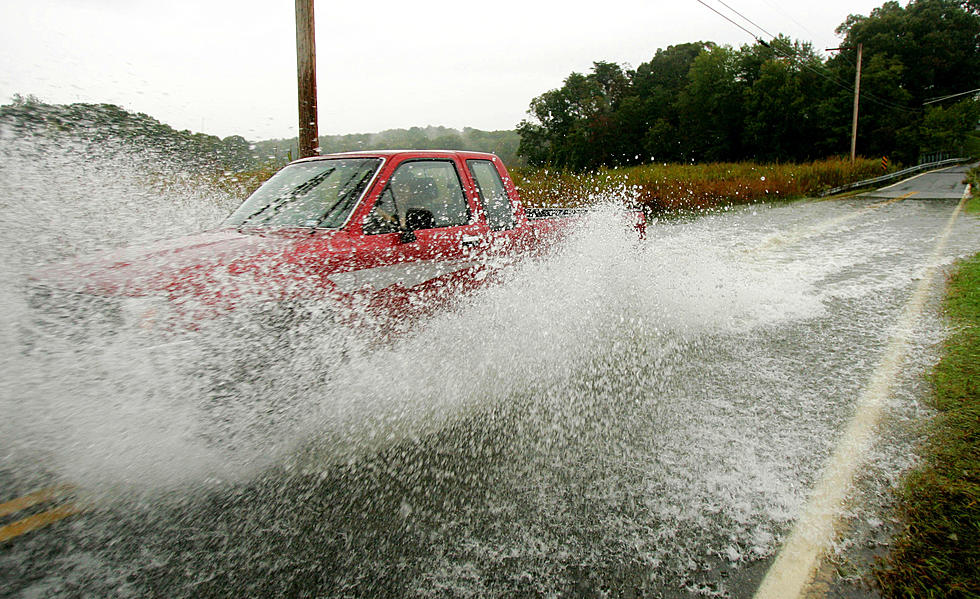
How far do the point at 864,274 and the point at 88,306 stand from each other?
8.75 metres

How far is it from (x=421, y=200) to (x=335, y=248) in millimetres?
991

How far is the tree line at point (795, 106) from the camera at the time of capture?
59.5m

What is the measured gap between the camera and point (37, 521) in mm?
2234

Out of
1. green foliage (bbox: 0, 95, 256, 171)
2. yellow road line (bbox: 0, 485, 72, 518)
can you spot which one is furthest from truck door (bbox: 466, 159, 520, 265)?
yellow road line (bbox: 0, 485, 72, 518)

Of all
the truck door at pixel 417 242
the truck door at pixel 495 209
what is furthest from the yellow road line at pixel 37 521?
the truck door at pixel 495 209

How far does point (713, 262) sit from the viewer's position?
28.2ft

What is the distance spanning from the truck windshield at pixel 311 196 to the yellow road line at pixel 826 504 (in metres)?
2.89

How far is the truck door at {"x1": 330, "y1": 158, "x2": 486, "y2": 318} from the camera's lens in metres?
3.40

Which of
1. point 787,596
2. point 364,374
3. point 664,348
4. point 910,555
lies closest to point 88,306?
point 364,374

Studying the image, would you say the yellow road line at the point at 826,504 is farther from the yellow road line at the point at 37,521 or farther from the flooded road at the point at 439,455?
the yellow road line at the point at 37,521

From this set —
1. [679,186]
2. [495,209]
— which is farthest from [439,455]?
[679,186]

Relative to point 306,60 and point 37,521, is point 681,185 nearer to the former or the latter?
point 306,60

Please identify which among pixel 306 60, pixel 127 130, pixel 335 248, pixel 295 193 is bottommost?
pixel 335 248

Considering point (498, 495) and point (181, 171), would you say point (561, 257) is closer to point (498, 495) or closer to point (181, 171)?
point (498, 495)
